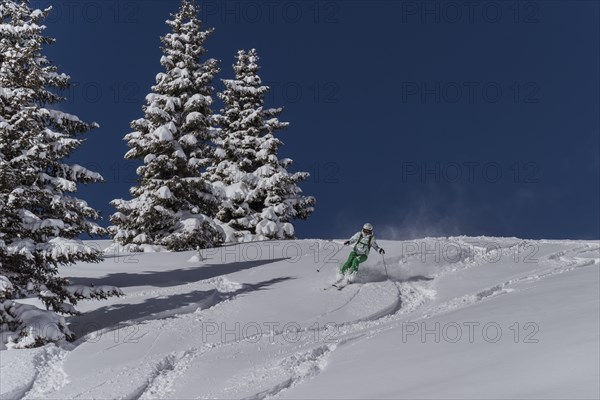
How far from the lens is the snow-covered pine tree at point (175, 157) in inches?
955

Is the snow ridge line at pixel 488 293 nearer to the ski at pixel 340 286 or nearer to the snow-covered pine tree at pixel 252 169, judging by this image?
the ski at pixel 340 286

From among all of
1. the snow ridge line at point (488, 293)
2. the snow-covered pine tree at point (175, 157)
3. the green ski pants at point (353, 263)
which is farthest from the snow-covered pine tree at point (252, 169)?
the snow ridge line at point (488, 293)

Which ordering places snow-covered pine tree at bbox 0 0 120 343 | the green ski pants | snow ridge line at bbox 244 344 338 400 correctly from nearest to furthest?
snow ridge line at bbox 244 344 338 400 → snow-covered pine tree at bbox 0 0 120 343 → the green ski pants

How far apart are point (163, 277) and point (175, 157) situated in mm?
9364

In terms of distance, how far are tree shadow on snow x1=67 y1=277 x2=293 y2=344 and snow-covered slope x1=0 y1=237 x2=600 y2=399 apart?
6 centimetres

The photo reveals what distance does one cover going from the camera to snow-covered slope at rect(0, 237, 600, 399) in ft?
20.0

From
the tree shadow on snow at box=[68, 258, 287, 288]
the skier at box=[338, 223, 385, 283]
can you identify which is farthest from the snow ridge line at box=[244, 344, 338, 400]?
the tree shadow on snow at box=[68, 258, 287, 288]

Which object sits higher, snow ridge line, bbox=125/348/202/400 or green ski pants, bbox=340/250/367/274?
green ski pants, bbox=340/250/367/274

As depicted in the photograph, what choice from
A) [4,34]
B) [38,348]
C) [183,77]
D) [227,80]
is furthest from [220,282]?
[227,80]

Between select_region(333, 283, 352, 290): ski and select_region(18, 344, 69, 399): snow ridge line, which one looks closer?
select_region(18, 344, 69, 399): snow ridge line

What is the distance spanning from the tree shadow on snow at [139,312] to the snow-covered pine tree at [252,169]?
15027mm

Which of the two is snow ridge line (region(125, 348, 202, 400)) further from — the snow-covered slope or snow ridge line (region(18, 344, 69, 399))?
snow ridge line (region(18, 344, 69, 399))

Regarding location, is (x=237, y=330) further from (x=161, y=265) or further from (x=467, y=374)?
(x=161, y=265)

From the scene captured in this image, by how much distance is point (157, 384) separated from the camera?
331 inches
